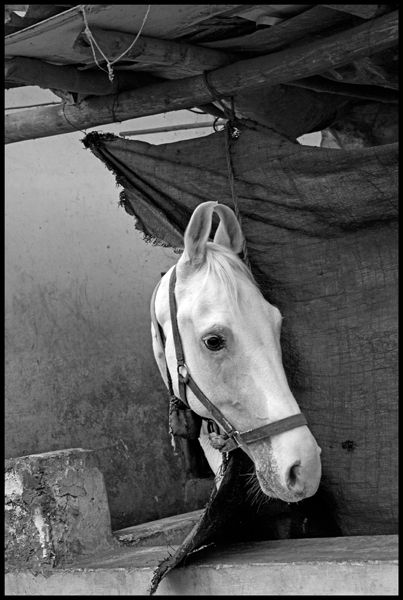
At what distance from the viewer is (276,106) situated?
3.66 m

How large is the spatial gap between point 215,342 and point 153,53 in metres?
1.04

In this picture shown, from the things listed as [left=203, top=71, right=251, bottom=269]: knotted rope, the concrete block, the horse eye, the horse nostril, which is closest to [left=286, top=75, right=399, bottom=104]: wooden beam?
[left=203, top=71, right=251, bottom=269]: knotted rope

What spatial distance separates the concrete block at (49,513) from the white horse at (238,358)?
2.65 ft

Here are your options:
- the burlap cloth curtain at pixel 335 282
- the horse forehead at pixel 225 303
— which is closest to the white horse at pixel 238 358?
the horse forehead at pixel 225 303

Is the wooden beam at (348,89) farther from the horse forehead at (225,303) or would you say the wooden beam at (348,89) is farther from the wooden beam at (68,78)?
the horse forehead at (225,303)

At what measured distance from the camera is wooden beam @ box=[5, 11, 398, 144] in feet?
8.65

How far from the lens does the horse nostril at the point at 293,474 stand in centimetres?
248

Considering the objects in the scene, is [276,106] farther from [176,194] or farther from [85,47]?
[85,47]

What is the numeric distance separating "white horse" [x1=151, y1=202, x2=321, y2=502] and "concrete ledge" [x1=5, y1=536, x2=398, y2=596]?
0.75 feet

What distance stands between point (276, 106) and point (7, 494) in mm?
2078

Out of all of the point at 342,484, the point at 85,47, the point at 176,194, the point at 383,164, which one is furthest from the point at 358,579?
the point at 85,47

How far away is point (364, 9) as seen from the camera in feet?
8.22

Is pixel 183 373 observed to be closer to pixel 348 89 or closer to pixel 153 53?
pixel 153 53

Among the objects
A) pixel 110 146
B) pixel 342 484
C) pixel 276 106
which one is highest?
pixel 276 106
